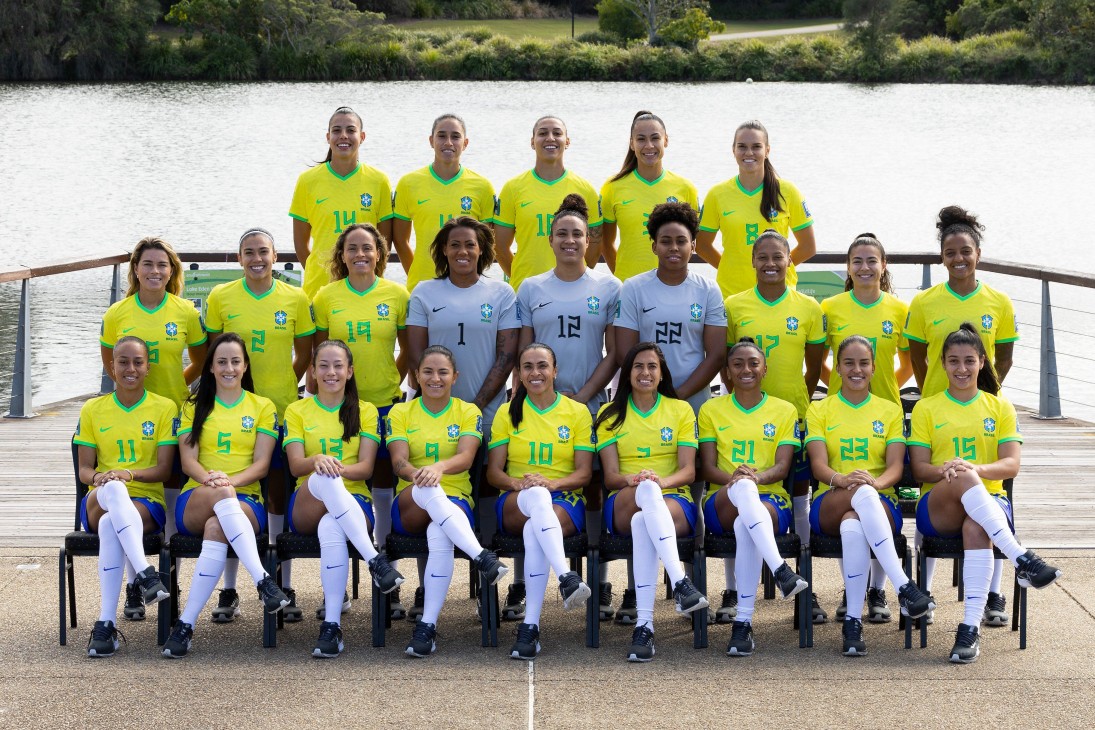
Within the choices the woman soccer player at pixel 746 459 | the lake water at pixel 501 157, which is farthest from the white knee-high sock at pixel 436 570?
the lake water at pixel 501 157

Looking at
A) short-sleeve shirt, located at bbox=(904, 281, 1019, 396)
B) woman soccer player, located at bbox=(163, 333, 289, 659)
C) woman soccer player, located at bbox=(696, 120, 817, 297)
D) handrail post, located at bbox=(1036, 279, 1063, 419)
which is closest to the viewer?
A: woman soccer player, located at bbox=(163, 333, 289, 659)

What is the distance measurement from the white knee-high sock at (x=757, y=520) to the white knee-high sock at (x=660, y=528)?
0.25 m

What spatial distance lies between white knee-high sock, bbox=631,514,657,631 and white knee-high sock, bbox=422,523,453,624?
62 centimetres

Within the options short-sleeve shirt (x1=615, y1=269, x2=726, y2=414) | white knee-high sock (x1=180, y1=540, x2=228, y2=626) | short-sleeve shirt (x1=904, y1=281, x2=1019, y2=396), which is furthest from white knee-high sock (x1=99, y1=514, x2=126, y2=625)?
short-sleeve shirt (x1=904, y1=281, x2=1019, y2=396)

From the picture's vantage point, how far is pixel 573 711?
13.9 ft

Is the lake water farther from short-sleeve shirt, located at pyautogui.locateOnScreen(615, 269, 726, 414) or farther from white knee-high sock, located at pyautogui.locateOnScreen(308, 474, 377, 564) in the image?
white knee-high sock, located at pyautogui.locateOnScreen(308, 474, 377, 564)

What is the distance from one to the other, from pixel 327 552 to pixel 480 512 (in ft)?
2.54

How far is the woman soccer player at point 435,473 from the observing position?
479 cm

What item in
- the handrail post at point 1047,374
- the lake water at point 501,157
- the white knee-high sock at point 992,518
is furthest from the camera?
the lake water at point 501,157

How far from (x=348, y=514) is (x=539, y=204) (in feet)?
5.87

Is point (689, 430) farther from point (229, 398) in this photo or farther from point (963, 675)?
point (229, 398)

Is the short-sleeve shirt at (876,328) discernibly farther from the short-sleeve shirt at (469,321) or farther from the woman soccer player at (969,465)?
the short-sleeve shirt at (469,321)

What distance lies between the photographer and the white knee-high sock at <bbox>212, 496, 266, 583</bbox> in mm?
4754

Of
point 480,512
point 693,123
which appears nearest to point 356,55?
point 693,123
